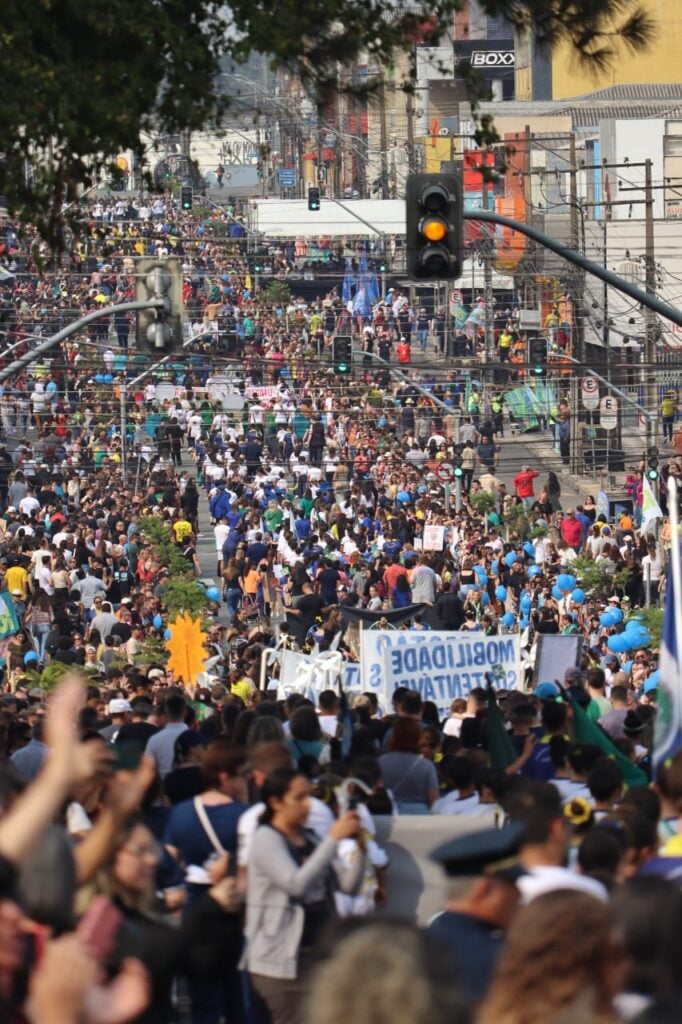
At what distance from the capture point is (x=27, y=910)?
5402 mm

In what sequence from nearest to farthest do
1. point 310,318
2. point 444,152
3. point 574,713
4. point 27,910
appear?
1. point 27,910
2. point 574,713
3. point 310,318
4. point 444,152

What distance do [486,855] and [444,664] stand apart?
9644 millimetres

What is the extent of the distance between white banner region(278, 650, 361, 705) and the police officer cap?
11.3 m

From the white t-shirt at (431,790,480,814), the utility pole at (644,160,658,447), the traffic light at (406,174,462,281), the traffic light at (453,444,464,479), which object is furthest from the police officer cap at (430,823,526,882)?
the utility pole at (644,160,658,447)

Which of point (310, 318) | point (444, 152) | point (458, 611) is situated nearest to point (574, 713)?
point (458, 611)

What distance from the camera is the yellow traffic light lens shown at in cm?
1609

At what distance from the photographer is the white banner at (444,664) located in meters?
15.2

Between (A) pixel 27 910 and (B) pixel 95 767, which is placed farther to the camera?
(B) pixel 95 767

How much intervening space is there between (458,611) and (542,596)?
1.94 metres

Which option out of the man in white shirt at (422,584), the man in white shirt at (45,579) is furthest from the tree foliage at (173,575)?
the man in white shirt at (422,584)

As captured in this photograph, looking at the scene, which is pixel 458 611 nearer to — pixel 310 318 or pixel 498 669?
pixel 498 669

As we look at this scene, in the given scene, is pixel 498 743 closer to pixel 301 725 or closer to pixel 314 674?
pixel 301 725

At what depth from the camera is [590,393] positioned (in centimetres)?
4788

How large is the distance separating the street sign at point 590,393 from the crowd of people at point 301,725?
1.90m
